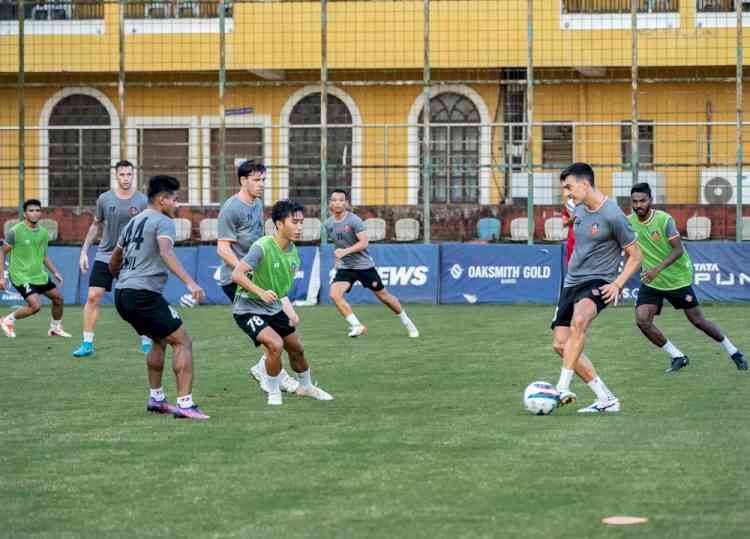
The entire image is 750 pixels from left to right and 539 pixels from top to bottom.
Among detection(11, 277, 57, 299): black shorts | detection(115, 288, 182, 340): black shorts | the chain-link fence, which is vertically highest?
the chain-link fence

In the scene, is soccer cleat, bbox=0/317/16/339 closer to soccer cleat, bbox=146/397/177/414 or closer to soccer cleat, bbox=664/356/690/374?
soccer cleat, bbox=146/397/177/414

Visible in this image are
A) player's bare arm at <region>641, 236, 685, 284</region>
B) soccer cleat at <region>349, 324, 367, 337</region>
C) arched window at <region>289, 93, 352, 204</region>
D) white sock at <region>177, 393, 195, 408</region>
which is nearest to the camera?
white sock at <region>177, 393, 195, 408</region>

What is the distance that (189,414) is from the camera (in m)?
11.5

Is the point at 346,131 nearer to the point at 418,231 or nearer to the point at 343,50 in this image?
the point at 343,50

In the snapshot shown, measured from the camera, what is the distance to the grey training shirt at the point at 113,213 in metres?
17.2

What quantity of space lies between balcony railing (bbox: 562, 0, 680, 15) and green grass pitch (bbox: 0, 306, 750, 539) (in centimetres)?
1844

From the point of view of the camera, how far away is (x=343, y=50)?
34750 mm

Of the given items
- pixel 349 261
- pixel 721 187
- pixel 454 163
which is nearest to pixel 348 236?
pixel 349 261

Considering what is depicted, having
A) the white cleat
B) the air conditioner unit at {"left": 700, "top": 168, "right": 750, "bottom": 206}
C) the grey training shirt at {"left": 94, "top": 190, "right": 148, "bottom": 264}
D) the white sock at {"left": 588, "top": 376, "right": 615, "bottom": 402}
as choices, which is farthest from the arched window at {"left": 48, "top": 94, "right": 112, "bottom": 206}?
the white sock at {"left": 588, "top": 376, "right": 615, "bottom": 402}

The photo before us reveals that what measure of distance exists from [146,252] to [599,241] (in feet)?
11.9

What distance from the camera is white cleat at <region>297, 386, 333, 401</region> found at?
12.9 metres

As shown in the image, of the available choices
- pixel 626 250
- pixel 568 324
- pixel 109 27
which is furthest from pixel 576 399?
pixel 109 27

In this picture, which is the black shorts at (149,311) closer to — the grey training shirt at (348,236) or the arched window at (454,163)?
the grey training shirt at (348,236)

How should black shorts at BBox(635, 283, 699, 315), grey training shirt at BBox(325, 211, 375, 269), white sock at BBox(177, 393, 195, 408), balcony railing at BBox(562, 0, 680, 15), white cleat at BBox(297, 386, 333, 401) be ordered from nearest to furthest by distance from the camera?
1. white sock at BBox(177, 393, 195, 408)
2. white cleat at BBox(297, 386, 333, 401)
3. black shorts at BBox(635, 283, 699, 315)
4. grey training shirt at BBox(325, 211, 375, 269)
5. balcony railing at BBox(562, 0, 680, 15)
